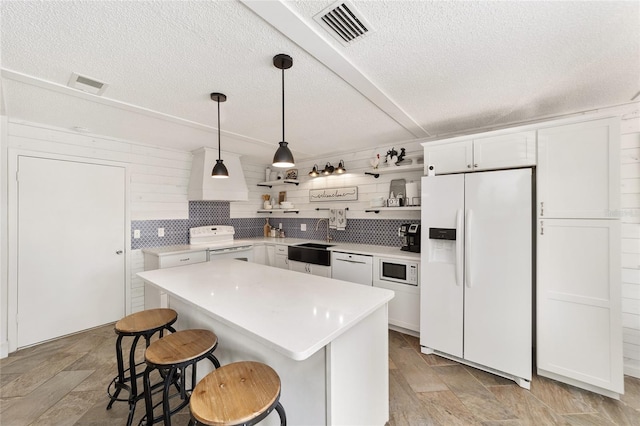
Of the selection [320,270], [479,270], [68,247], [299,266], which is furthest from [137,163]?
[479,270]

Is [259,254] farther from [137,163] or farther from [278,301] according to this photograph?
[278,301]

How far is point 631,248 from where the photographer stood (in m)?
2.36

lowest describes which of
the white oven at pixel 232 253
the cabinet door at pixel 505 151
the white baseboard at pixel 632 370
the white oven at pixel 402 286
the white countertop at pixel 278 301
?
the white baseboard at pixel 632 370

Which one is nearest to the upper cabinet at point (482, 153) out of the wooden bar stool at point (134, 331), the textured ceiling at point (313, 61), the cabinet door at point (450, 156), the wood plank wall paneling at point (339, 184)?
the cabinet door at point (450, 156)

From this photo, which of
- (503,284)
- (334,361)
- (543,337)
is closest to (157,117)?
(334,361)

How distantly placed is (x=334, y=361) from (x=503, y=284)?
1.83 m

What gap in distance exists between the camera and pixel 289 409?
1.44 m

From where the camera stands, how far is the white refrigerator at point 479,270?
7.29 feet

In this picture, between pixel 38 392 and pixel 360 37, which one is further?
pixel 38 392

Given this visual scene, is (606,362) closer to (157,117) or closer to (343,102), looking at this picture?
(343,102)

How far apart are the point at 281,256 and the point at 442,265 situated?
2.49 metres

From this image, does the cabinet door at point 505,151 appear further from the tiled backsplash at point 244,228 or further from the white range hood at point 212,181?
the white range hood at point 212,181

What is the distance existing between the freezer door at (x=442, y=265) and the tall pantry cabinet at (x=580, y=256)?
24.1 inches

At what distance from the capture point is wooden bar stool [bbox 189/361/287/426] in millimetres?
1054
